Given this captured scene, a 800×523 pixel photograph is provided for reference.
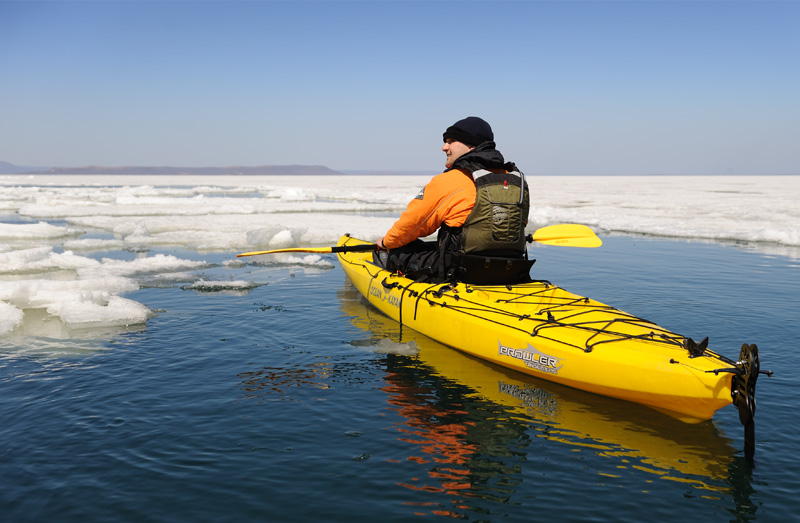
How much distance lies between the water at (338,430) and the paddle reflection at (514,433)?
2 cm

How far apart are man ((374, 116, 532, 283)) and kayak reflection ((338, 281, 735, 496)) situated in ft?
3.85

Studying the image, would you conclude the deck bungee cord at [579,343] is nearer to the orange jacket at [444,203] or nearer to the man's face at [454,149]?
the orange jacket at [444,203]

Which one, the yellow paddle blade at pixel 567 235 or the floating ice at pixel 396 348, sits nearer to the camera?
the floating ice at pixel 396 348

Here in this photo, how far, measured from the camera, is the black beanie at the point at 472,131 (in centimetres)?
645

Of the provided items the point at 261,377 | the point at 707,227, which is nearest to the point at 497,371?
the point at 261,377

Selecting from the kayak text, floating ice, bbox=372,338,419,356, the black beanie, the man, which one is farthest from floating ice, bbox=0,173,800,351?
the black beanie

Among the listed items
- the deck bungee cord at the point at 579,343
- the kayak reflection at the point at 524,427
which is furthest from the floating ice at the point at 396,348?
the kayak reflection at the point at 524,427

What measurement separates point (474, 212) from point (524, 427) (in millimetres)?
2462

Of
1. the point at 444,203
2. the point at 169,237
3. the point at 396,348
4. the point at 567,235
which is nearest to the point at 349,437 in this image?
the point at 396,348

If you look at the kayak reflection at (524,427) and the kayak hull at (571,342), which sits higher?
the kayak hull at (571,342)

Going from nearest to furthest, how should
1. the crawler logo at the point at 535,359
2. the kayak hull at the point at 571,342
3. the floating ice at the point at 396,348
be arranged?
the kayak hull at the point at 571,342 → the crawler logo at the point at 535,359 → the floating ice at the point at 396,348

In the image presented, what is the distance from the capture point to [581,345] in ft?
16.1

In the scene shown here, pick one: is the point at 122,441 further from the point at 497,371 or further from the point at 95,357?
the point at 497,371

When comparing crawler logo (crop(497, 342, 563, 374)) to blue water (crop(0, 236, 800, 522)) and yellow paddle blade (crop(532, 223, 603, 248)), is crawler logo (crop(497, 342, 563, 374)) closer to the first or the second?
blue water (crop(0, 236, 800, 522))
